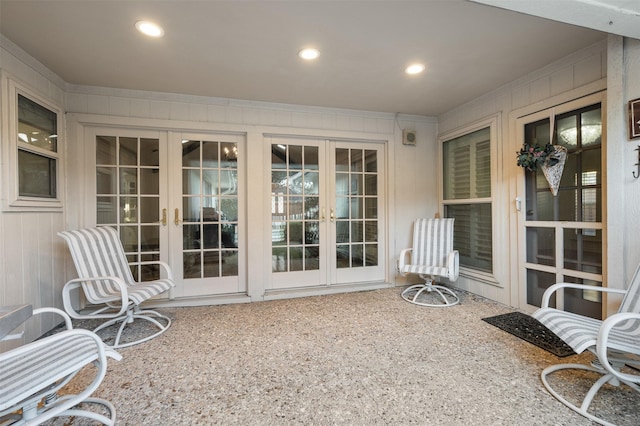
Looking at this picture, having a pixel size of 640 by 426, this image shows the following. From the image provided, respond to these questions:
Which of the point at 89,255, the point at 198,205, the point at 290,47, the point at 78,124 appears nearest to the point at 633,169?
the point at 290,47

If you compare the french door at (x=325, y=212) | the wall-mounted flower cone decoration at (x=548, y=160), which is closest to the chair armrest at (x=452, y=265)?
the french door at (x=325, y=212)

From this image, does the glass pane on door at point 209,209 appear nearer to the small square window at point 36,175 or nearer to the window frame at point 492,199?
the small square window at point 36,175

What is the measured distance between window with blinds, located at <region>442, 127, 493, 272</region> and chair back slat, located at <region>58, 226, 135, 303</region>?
381cm

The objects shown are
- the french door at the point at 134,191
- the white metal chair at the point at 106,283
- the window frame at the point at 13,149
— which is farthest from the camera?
the french door at the point at 134,191

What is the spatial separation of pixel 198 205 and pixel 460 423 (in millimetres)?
3084

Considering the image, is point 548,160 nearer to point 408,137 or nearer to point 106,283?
point 408,137

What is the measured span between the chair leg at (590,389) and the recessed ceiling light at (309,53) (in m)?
2.80

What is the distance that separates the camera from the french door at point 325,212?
3.60 meters

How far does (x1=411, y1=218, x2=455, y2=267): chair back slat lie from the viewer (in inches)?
135

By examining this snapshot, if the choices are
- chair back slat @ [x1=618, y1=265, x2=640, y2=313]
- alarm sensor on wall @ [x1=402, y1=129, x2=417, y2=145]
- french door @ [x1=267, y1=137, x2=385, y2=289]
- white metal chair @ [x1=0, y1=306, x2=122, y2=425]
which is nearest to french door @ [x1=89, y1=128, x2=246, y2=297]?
french door @ [x1=267, y1=137, x2=385, y2=289]

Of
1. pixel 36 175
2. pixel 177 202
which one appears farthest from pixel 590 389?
pixel 36 175

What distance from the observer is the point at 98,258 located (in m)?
2.53

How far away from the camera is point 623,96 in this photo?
193 cm

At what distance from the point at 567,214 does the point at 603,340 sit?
1546 mm
